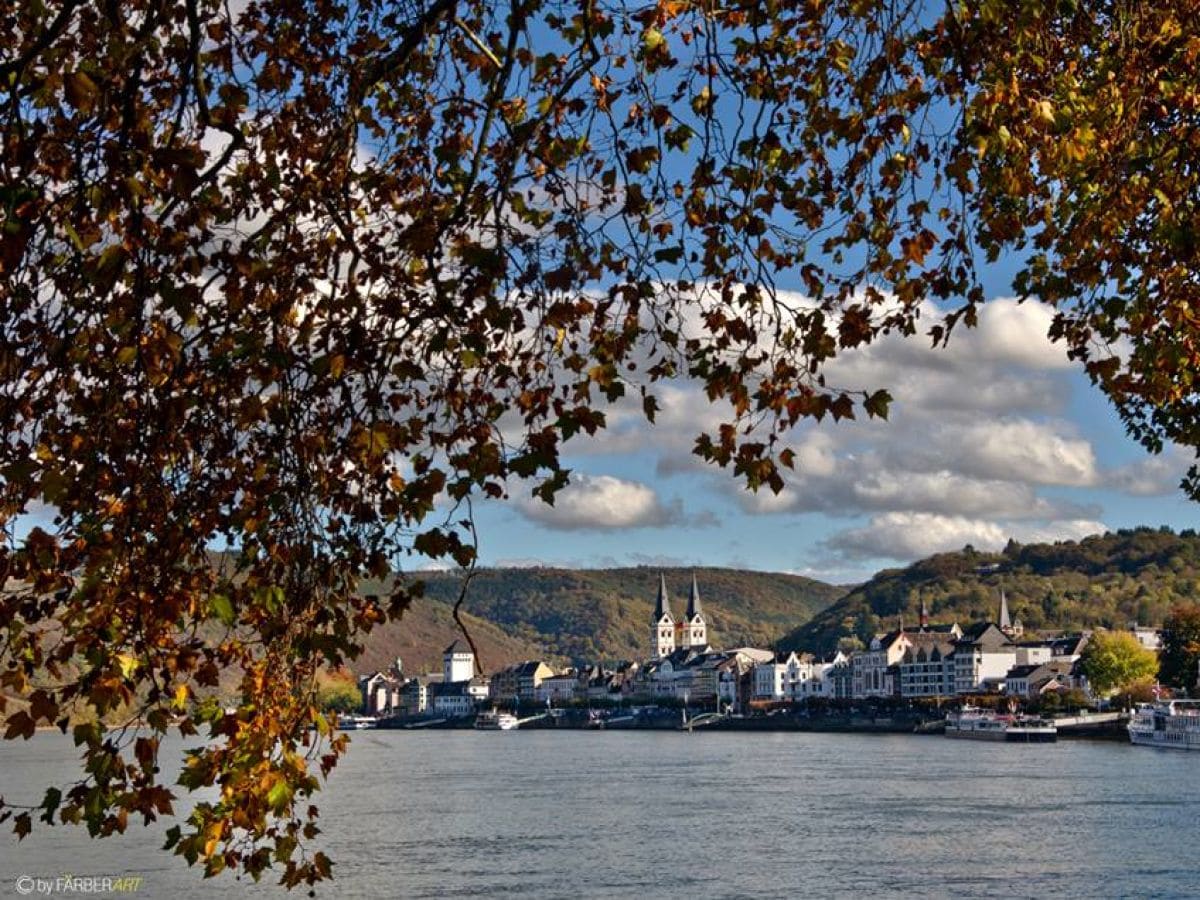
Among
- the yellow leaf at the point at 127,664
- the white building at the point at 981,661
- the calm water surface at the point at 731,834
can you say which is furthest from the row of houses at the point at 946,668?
the yellow leaf at the point at 127,664

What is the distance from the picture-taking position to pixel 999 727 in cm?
11419

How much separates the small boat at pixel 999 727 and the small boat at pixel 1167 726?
21.6 ft

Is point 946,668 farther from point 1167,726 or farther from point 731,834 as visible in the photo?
point 731,834

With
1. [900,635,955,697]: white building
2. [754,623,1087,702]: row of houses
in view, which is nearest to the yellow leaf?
[754,623,1087,702]: row of houses

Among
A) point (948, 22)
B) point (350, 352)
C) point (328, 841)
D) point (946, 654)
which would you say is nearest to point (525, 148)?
point (350, 352)

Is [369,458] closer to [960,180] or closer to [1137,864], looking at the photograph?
[960,180]

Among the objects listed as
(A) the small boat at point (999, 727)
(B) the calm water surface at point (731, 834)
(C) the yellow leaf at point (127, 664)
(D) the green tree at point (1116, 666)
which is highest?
(D) the green tree at point (1116, 666)

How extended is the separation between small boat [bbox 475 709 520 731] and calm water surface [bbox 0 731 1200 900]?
4047 inches

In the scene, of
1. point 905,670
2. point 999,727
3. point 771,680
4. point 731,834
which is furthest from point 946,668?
point 731,834

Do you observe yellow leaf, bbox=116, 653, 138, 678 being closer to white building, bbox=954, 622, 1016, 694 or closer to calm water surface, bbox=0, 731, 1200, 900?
calm water surface, bbox=0, 731, 1200, 900

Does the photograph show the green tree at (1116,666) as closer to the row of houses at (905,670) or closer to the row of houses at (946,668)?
the row of houses at (905,670)

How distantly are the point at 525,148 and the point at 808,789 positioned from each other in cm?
5418

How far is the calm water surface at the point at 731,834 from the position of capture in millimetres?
31703

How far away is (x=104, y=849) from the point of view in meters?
36.1
